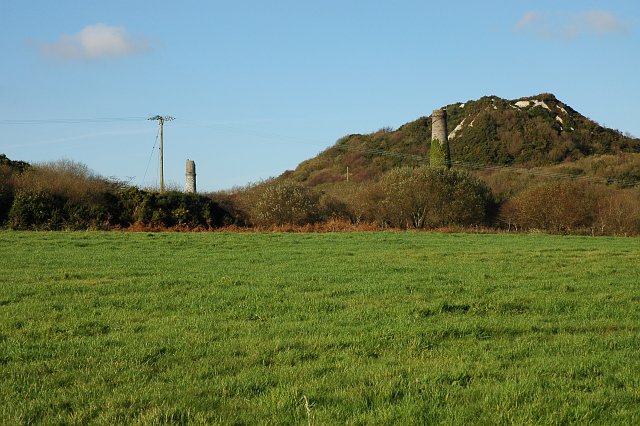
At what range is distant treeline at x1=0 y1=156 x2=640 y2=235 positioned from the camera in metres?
40.8

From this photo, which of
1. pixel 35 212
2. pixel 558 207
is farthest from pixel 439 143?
pixel 35 212

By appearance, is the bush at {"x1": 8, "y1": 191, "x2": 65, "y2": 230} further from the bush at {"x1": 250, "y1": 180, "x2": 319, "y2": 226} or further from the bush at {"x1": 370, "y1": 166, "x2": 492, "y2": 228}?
the bush at {"x1": 370, "y1": 166, "x2": 492, "y2": 228}

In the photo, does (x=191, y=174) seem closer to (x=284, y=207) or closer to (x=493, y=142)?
(x=284, y=207)

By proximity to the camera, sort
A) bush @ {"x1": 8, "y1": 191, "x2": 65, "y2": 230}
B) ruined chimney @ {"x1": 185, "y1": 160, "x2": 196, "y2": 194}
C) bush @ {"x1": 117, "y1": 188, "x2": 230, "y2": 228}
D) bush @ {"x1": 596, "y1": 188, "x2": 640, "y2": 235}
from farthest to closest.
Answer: ruined chimney @ {"x1": 185, "y1": 160, "x2": 196, "y2": 194}, bush @ {"x1": 596, "y1": 188, "x2": 640, "y2": 235}, bush @ {"x1": 117, "y1": 188, "x2": 230, "y2": 228}, bush @ {"x1": 8, "y1": 191, "x2": 65, "y2": 230}

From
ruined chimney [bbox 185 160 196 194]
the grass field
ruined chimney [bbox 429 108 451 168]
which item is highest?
ruined chimney [bbox 429 108 451 168]

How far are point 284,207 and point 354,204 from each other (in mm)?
6607

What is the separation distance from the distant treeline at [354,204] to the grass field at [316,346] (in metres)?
26.7

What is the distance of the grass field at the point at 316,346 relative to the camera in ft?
18.1

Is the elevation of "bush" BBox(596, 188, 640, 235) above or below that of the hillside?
below

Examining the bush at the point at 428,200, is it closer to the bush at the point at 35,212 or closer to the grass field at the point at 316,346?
the bush at the point at 35,212

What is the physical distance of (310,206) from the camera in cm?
4619

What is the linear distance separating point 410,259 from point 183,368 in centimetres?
1331

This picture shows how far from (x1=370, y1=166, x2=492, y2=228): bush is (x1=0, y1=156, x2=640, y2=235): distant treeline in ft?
0.24

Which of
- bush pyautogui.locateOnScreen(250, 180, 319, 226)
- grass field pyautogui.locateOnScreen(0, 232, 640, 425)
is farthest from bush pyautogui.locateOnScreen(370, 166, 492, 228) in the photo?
grass field pyautogui.locateOnScreen(0, 232, 640, 425)
